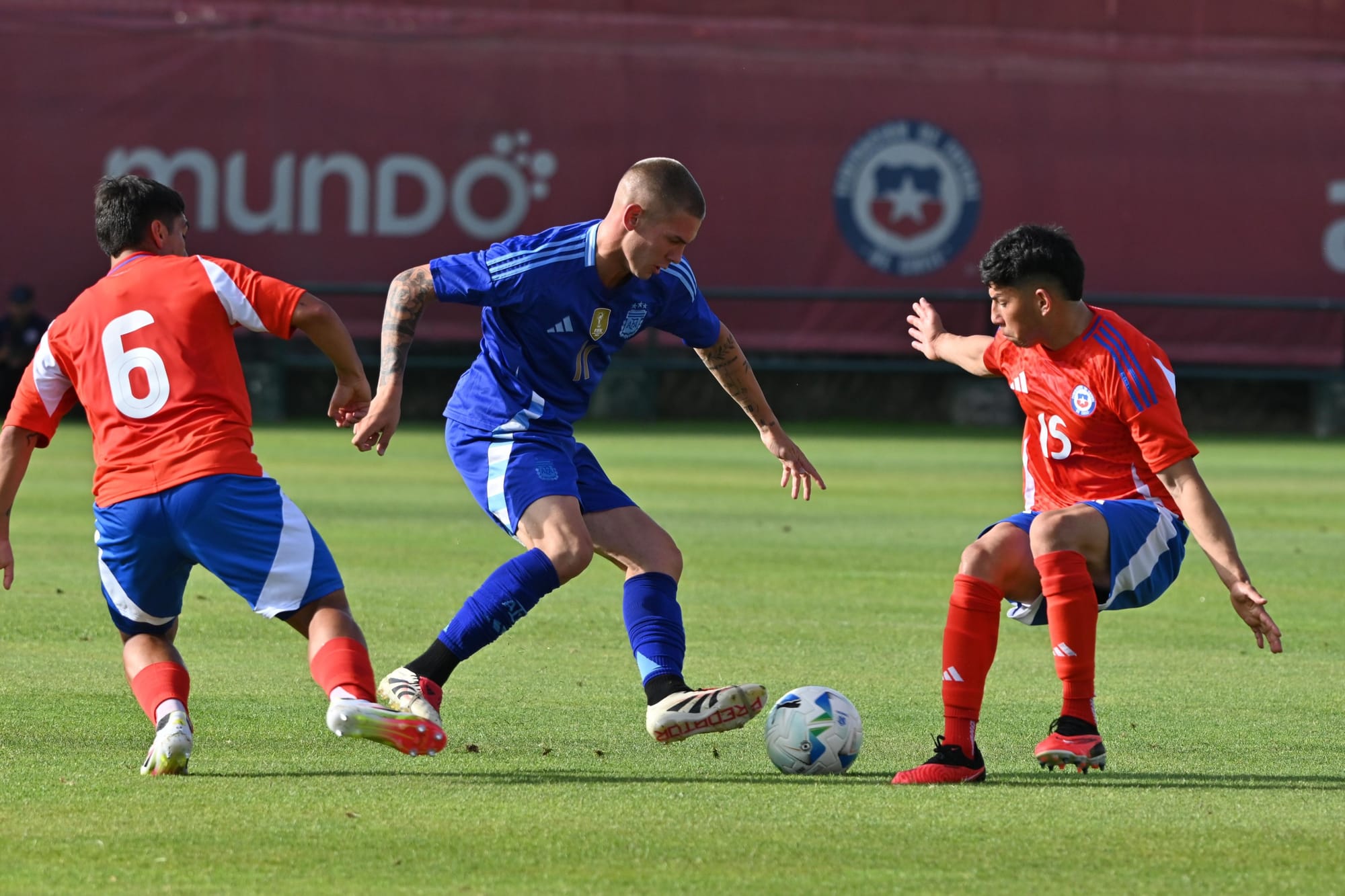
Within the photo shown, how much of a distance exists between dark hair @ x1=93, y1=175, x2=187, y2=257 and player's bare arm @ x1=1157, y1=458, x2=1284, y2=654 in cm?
305

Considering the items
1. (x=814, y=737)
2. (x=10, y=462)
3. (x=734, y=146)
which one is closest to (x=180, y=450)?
(x=10, y=462)

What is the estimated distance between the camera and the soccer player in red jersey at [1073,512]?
18.8 ft

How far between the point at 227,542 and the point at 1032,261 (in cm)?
254

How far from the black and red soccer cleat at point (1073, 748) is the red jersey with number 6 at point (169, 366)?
2.43 metres

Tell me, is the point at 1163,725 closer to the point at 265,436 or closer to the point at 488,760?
the point at 488,760

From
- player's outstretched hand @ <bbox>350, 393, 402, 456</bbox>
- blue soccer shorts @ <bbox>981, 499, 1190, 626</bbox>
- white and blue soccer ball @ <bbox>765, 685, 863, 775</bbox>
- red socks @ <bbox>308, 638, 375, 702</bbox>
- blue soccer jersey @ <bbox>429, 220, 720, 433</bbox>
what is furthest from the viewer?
blue soccer jersey @ <bbox>429, 220, 720, 433</bbox>

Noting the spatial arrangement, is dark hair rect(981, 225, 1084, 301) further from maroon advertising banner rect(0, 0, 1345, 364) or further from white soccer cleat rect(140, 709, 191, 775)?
maroon advertising banner rect(0, 0, 1345, 364)

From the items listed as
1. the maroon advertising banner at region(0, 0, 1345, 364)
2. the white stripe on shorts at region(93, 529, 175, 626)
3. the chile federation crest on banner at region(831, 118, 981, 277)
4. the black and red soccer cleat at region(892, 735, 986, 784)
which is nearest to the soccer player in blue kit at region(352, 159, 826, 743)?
the black and red soccer cleat at region(892, 735, 986, 784)

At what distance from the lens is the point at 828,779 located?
560cm

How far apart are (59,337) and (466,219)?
20253mm

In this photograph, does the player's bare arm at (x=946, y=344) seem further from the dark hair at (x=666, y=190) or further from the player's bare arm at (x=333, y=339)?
the player's bare arm at (x=333, y=339)

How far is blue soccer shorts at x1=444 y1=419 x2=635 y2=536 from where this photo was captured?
6.27 metres

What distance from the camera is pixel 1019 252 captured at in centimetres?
602

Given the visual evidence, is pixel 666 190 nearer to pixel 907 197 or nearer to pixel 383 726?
pixel 383 726
